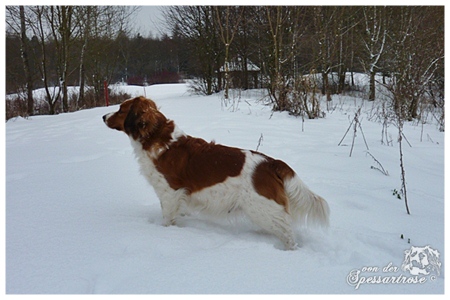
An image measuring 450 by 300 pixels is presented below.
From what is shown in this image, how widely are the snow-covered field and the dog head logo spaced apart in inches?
1.0

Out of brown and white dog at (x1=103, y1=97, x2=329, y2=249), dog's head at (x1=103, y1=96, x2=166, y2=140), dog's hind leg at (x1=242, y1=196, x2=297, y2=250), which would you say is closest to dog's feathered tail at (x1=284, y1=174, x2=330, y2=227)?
brown and white dog at (x1=103, y1=97, x2=329, y2=249)

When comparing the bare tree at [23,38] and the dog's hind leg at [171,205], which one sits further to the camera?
the bare tree at [23,38]

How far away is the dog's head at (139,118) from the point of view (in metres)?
2.81

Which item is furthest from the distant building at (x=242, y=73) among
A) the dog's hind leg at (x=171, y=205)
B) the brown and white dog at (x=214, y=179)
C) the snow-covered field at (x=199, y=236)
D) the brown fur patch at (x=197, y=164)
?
the dog's hind leg at (x=171, y=205)

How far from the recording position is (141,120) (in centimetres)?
281

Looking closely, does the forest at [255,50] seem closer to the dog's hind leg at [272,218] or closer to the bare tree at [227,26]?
the bare tree at [227,26]

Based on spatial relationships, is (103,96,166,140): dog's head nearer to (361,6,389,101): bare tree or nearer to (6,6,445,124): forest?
(6,6,445,124): forest

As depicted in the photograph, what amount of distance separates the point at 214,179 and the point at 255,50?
16.8 m

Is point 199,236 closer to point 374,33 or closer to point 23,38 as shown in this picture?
point 23,38

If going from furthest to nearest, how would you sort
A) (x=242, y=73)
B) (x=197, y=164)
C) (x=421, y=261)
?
1. (x=242, y=73)
2. (x=197, y=164)
3. (x=421, y=261)

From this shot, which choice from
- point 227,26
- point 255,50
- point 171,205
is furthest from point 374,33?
point 171,205

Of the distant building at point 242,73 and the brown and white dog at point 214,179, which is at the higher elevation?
the distant building at point 242,73

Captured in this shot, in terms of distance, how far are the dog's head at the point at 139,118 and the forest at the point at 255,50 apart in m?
5.65

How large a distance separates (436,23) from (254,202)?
47.2ft
